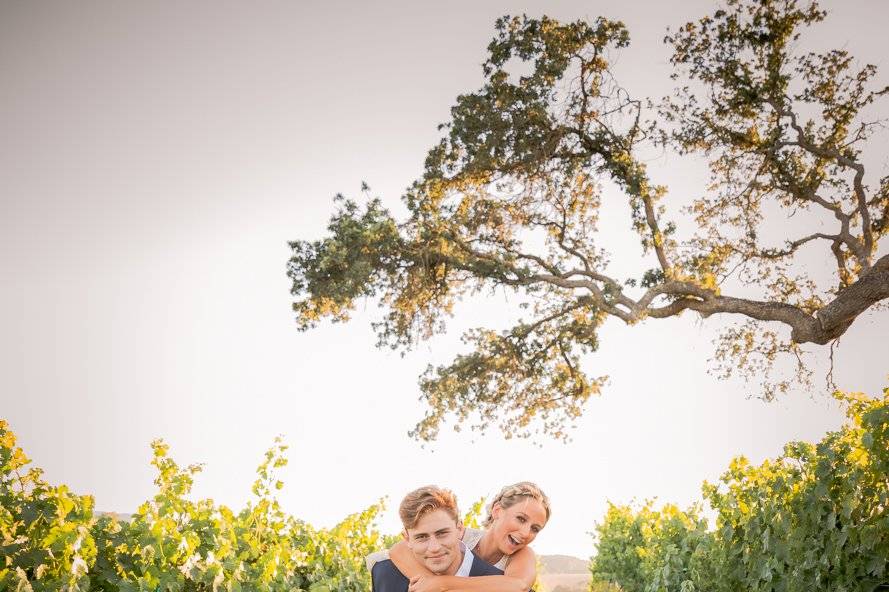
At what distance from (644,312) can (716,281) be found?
1644 mm

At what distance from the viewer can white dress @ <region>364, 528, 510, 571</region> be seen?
11.1 feet

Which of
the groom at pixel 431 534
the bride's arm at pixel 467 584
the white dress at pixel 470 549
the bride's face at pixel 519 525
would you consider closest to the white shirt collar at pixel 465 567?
the groom at pixel 431 534

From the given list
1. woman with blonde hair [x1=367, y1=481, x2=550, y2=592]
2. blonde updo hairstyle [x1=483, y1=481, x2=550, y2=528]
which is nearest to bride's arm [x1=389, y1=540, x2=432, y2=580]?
woman with blonde hair [x1=367, y1=481, x2=550, y2=592]

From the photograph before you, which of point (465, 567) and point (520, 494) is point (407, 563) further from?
point (520, 494)

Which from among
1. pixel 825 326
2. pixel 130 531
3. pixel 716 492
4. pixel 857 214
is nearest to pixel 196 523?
pixel 130 531

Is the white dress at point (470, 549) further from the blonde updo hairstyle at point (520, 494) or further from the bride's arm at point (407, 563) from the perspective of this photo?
the blonde updo hairstyle at point (520, 494)

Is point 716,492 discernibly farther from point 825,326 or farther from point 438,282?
point 438,282

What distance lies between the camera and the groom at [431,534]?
3.05 meters

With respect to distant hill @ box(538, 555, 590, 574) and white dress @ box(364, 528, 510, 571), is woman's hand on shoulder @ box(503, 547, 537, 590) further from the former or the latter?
distant hill @ box(538, 555, 590, 574)

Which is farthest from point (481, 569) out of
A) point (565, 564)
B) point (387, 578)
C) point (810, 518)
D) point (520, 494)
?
point (565, 564)

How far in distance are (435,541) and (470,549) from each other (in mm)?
988

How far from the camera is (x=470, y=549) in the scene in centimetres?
396

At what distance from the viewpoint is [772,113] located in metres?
15.0

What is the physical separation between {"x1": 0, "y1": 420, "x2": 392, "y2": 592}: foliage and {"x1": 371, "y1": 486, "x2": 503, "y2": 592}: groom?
127 cm
